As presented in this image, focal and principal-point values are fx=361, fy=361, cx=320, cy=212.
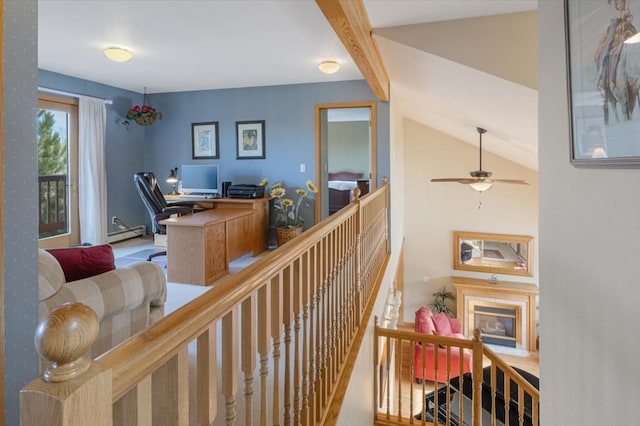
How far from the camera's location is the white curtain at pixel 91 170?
5.16 meters

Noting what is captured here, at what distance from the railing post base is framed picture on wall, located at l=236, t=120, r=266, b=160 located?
524 cm

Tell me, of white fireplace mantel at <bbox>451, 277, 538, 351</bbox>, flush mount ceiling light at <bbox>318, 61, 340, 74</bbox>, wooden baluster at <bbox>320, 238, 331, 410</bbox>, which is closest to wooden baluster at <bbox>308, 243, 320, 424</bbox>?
wooden baluster at <bbox>320, 238, 331, 410</bbox>

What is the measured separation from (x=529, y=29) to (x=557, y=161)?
1.65 metres

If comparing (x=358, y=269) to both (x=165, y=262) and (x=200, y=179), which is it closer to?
(x=165, y=262)

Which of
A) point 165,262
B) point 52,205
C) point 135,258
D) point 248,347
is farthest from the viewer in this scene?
point 52,205

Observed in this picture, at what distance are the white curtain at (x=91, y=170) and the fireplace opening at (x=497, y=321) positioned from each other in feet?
24.2

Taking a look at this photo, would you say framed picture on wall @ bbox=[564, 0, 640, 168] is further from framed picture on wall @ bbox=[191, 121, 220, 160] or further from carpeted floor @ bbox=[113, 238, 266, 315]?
framed picture on wall @ bbox=[191, 121, 220, 160]

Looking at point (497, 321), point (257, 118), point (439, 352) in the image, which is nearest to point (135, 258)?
point (257, 118)

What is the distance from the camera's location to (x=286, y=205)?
5.21 m

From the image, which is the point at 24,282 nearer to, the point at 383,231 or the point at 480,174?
the point at 383,231

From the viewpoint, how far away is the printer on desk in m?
5.08

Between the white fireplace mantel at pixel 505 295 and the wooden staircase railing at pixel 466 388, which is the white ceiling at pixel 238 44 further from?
the white fireplace mantel at pixel 505 295

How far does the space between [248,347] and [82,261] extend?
135cm

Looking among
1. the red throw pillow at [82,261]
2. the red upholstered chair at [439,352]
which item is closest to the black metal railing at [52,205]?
the red throw pillow at [82,261]
